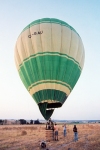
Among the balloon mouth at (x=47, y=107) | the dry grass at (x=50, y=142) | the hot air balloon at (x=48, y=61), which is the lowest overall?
the dry grass at (x=50, y=142)

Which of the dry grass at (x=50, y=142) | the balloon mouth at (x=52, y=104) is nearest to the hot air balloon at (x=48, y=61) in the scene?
the balloon mouth at (x=52, y=104)

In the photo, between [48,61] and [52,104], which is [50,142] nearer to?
[52,104]

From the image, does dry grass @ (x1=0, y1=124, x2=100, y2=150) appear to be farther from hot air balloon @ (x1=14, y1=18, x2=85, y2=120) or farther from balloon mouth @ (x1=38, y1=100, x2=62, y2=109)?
balloon mouth @ (x1=38, y1=100, x2=62, y2=109)

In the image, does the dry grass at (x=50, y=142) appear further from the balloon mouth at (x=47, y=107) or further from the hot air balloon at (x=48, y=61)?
the hot air balloon at (x=48, y=61)

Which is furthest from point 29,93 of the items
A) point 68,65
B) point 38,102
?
point 68,65

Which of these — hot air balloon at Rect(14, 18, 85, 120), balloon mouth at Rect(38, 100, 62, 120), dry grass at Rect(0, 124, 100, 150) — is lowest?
dry grass at Rect(0, 124, 100, 150)

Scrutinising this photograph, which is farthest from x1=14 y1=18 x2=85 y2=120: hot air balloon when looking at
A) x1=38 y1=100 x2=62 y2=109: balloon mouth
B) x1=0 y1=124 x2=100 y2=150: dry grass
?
x1=0 y1=124 x2=100 y2=150: dry grass

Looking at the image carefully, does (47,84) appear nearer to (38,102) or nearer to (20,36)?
(38,102)

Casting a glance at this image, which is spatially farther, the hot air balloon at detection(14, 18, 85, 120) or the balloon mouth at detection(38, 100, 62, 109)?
the hot air balloon at detection(14, 18, 85, 120)

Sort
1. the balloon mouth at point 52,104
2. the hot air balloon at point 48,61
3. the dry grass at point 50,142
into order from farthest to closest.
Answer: the hot air balloon at point 48,61 < the balloon mouth at point 52,104 < the dry grass at point 50,142
